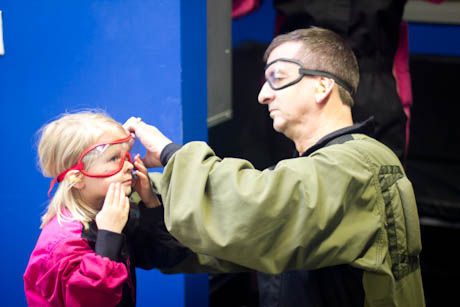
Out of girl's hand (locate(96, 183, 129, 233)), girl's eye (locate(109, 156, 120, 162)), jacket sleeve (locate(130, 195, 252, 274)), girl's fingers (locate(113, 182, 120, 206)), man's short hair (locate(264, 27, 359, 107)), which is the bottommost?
jacket sleeve (locate(130, 195, 252, 274))

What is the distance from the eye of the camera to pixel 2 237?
2406mm

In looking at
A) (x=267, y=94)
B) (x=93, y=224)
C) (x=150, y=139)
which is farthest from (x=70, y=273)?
(x=267, y=94)

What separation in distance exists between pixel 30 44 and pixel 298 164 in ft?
4.15

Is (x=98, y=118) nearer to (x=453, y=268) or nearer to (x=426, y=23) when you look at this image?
(x=453, y=268)

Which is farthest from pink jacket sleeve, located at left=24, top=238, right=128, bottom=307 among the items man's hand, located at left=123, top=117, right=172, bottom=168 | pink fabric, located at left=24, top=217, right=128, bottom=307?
man's hand, located at left=123, top=117, right=172, bottom=168

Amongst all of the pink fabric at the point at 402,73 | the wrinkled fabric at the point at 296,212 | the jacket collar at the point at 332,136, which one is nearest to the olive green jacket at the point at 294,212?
the wrinkled fabric at the point at 296,212

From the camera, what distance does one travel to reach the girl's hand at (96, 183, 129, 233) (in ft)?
5.12

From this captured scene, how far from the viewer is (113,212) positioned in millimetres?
1574

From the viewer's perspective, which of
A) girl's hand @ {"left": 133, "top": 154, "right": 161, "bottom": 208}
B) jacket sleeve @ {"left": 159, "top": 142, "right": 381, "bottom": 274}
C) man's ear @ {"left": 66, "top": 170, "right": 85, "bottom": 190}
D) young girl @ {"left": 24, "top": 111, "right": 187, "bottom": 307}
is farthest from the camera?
girl's hand @ {"left": 133, "top": 154, "right": 161, "bottom": 208}

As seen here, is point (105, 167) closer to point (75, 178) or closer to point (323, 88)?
point (75, 178)

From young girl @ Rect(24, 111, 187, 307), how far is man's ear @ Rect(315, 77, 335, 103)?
1.94ft

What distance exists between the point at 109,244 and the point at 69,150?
1.02ft

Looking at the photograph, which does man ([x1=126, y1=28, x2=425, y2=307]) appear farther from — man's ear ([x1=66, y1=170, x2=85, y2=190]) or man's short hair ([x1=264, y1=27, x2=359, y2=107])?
man's ear ([x1=66, y1=170, x2=85, y2=190])

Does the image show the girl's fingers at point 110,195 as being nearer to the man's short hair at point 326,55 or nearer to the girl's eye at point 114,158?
the girl's eye at point 114,158
